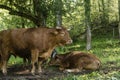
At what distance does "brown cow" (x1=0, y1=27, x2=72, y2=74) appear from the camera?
1426 cm

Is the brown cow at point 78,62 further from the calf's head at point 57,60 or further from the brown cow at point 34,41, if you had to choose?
the brown cow at point 34,41

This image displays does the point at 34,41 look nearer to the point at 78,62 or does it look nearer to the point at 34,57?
the point at 34,57

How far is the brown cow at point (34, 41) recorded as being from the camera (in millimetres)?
14258

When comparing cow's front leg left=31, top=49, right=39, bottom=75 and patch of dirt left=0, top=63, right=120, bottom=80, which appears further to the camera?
cow's front leg left=31, top=49, right=39, bottom=75

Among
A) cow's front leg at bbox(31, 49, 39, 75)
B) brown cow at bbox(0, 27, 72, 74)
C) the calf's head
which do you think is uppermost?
brown cow at bbox(0, 27, 72, 74)

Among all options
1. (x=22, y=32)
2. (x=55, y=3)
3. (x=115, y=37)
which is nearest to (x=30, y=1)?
(x=55, y=3)

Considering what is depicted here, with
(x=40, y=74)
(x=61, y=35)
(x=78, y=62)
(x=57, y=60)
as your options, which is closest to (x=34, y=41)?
(x=61, y=35)

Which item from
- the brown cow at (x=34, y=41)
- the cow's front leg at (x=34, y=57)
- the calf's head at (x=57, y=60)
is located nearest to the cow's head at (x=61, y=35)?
the brown cow at (x=34, y=41)

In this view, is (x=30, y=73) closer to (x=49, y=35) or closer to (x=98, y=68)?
(x=49, y=35)

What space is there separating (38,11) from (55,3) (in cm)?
133

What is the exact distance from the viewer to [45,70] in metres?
15.5

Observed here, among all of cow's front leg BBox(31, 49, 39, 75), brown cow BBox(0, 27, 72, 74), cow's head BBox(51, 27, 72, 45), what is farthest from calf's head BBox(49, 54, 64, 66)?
cow's front leg BBox(31, 49, 39, 75)

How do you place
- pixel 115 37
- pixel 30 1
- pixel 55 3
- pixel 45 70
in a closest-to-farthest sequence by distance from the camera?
1. pixel 45 70
2. pixel 55 3
3. pixel 30 1
4. pixel 115 37

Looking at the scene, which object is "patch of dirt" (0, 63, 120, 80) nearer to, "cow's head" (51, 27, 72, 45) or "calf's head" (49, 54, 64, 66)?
"calf's head" (49, 54, 64, 66)
